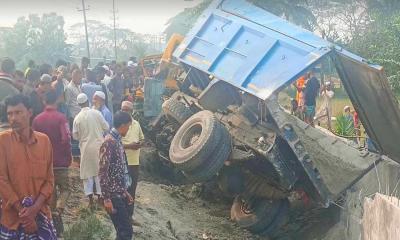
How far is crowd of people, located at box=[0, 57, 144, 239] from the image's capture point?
11.1 ft

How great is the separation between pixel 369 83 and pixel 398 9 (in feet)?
62.9

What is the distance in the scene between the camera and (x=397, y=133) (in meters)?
6.71

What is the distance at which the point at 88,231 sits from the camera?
499cm

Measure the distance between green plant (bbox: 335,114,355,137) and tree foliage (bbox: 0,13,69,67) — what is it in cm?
2904

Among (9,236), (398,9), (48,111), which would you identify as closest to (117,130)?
(48,111)

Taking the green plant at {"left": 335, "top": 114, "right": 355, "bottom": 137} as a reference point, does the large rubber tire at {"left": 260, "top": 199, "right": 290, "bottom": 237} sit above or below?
below

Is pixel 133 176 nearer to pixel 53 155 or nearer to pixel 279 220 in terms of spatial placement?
pixel 53 155

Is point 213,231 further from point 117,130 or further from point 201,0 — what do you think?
point 201,0

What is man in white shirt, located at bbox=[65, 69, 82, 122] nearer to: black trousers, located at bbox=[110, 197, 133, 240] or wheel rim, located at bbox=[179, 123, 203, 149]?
wheel rim, located at bbox=[179, 123, 203, 149]

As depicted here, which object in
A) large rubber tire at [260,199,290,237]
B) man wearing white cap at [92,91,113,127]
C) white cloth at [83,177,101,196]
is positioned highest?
man wearing white cap at [92,91,113,127]

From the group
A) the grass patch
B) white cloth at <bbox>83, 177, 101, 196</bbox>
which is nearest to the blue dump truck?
white cloth at <bbox>83, 177, 101, 196</bbox>

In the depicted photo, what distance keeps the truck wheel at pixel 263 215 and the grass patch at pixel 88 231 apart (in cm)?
261

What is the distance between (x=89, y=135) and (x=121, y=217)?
1.39 m

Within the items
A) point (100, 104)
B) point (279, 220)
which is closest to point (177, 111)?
point (100, 104)
